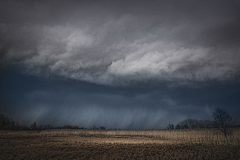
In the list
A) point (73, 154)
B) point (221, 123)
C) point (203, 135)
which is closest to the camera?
point (73, 154)

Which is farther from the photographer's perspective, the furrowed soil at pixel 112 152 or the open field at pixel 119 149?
the open field at pixel 119 149

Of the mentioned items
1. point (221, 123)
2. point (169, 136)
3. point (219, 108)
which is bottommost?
point (169, 136)

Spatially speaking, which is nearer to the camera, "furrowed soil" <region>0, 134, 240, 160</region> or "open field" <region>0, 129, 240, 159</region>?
"furrowed soil" <region>0, 134, 240, 160</region>

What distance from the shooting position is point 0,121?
313 ft

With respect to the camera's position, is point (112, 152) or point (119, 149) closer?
point (112, 152)

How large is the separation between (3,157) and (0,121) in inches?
4064

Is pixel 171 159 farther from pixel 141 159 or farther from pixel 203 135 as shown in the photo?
pixel 203 135

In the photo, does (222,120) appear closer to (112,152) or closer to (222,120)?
(222,120)

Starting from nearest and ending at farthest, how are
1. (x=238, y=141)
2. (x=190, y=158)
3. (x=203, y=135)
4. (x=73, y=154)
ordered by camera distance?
(x=190, y=158), (x=73, y=154), (x=238, y=141), (x=203, y=135)

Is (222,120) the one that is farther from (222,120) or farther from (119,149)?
(119,149)

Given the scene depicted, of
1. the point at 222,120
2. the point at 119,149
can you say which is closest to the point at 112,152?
the point at 119,149

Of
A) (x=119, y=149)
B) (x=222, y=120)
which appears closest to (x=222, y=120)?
(x=222, y=120)

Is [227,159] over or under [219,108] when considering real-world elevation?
under

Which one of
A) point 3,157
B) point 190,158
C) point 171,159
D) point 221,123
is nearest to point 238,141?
point 221,123
